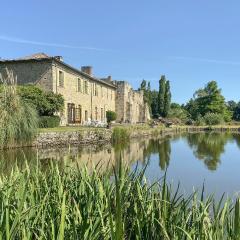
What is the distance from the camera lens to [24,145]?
15.0 m

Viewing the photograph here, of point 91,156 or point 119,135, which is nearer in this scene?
point 91,156

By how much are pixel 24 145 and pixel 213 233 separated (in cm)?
1323

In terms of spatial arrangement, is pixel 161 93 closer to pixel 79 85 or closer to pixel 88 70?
pixel 88 70

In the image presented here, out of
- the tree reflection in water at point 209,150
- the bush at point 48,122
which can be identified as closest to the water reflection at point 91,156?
the tree reflection in water at point 209,150

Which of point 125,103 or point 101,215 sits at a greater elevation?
point 125,103

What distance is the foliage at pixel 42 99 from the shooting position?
1997 cm

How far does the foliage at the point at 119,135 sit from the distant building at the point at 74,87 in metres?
4.18

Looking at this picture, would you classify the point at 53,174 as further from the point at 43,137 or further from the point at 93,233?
the point at 43,137

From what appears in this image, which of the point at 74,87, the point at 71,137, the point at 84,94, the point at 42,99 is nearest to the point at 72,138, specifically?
the point at 71,137

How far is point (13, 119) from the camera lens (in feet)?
46.0

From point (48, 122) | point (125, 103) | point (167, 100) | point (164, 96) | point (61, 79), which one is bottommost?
point (48, 122)

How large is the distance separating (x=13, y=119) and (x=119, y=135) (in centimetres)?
996

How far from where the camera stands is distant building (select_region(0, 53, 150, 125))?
23453 mm

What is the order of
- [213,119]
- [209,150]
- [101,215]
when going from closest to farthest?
[101,215], [209,150], [213,119]
